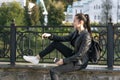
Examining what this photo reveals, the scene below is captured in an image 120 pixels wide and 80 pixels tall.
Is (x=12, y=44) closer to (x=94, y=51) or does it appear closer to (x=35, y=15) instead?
(x=94, y=51)

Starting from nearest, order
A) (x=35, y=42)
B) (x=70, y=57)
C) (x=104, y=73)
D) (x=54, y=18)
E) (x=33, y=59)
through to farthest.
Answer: (x=70, y=57)
(x=33, y=59)
(x=104, y=73)
(x=35, y=42)
(x=54, y=18)

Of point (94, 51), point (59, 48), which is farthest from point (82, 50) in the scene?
point (59, 48)

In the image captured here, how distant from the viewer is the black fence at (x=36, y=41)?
7047mm

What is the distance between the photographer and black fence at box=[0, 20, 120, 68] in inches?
277

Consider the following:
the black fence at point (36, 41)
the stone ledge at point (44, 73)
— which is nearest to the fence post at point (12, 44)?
the black fence at point (36, 41)

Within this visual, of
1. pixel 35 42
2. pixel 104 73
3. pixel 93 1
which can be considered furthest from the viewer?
pixel 93 1

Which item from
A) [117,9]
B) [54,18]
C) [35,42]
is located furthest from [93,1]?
[35,42]

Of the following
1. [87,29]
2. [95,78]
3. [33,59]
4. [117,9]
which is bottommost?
[95,78]

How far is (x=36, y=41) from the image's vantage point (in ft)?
24.3

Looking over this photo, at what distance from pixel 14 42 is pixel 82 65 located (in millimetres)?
2025

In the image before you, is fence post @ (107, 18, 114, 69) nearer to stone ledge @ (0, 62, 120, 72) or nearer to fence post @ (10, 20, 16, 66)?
stone ledge @ (0, 62, 120, 72)

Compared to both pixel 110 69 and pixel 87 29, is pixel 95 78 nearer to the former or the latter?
pixel 110 69

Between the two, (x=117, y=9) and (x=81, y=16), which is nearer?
(x=81, y=16)

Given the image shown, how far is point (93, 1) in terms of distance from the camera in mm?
81438
